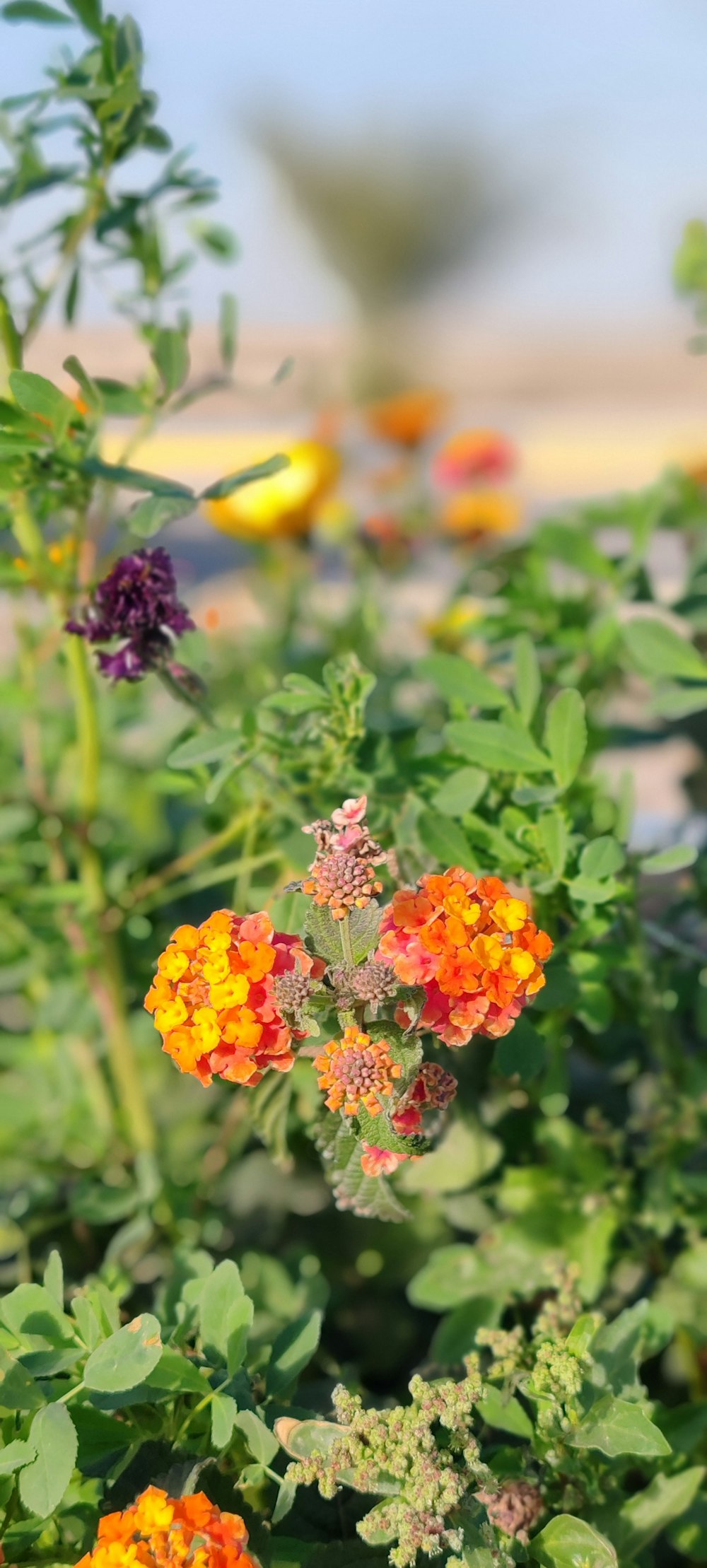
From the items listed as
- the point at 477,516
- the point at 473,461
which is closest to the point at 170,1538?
the point at 477,516

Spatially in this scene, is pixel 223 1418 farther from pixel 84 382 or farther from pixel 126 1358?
pixel 84 382

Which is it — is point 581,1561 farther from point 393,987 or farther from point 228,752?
point 228,752

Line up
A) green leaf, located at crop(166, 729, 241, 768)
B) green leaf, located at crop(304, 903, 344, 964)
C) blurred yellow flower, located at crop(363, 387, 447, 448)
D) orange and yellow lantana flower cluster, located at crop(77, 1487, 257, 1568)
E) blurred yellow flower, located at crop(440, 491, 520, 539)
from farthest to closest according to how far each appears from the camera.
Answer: blurred yellow flower, located at crop(363, 387, 447, 448) → blurred yellow flower, located at crop(440, 491, 520, 539) → green leaf, located at crop(166, 729, 241, 768) → green leaf, located at crop(304, 903, 344, 964) → orange and yellow lantana flower cluster, located at crop(77, 1487, 257, 1568)

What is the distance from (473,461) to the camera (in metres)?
1.60

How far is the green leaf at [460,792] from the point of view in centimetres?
62

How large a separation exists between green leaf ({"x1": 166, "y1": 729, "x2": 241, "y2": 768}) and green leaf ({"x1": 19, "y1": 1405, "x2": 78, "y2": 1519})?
277 mm

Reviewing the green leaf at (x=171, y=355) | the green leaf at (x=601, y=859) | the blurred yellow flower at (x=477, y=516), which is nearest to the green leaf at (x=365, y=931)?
the green leaf at (x=601, y=859)

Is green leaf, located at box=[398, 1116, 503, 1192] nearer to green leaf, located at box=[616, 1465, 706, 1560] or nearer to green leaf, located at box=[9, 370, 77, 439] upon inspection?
green leaf, located at box=[616, 1465, 706, 1560]

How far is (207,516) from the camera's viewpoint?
1300 millimetres

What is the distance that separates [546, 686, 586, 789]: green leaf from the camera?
0.60 meters

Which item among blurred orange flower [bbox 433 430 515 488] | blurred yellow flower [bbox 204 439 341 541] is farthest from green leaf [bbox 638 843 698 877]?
blurred orange flower [bbox 433 430 515 488]

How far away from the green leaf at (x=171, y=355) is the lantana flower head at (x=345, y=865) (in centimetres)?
30

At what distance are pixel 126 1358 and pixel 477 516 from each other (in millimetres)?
1173

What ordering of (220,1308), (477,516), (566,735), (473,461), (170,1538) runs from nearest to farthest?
(170,1538)
(220,1308)
(566,735)
(477,516)
(473,461)
